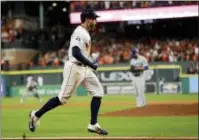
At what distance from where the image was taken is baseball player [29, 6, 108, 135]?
844cm

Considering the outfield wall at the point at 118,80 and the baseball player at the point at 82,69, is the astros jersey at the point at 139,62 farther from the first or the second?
the outfield wall at the point at 118,80

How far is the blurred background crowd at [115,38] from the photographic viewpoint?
3189 cm

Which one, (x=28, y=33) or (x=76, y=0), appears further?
(x=28, y=33)

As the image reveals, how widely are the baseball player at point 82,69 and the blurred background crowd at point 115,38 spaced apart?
21414 mm

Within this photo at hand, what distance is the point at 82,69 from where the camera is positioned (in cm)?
Result: 866

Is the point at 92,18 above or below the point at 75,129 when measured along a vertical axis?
above

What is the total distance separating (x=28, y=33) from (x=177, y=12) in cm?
1174

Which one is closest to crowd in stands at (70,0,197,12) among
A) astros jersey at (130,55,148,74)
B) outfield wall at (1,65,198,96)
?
outfield wall at (1,65,198,96)

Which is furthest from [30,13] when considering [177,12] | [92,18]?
[92,18]

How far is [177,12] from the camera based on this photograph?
107ft

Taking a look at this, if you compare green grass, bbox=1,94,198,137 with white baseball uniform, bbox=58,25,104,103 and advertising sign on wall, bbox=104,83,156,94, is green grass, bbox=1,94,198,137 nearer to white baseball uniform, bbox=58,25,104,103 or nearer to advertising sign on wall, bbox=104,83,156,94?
white baseball uniform, bbox=58,25,104,103

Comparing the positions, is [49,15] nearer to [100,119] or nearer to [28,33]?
[28,33]

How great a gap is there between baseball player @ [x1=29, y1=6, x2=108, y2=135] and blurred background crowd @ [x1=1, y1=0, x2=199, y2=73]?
21414 mm

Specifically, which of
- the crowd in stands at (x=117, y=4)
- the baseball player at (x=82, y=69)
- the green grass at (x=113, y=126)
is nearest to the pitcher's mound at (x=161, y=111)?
the green grass at (x=113, y=126)
